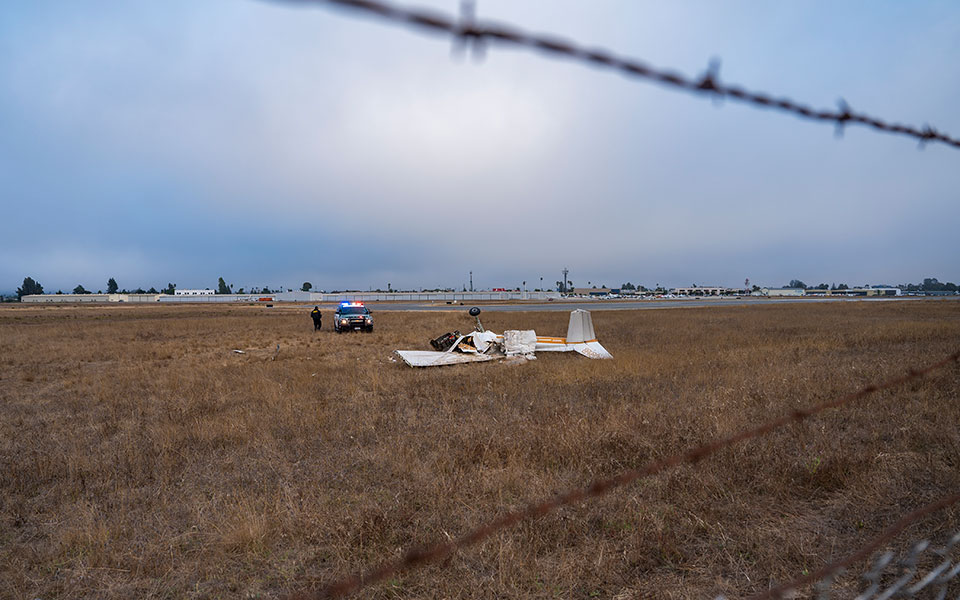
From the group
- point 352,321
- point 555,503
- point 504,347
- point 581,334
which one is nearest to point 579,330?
point 581,334

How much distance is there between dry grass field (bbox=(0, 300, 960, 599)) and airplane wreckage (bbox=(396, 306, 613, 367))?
9.73 ft

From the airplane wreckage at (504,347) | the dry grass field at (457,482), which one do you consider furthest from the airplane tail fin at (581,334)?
the dry grass field at (457,482)

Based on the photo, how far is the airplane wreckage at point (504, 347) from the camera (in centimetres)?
1367

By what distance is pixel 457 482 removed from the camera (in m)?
5.03

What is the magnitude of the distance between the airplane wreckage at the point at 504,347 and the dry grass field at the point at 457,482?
2967mm

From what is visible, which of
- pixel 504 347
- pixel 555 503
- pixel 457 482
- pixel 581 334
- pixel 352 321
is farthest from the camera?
pixel 352 321

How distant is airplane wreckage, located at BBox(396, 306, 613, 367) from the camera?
44.9 ft

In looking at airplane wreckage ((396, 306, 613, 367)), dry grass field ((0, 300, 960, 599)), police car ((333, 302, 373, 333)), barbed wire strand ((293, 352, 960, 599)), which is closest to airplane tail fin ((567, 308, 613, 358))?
airplane wreckage ((396, 306, 613, 367))

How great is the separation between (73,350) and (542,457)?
22.2m

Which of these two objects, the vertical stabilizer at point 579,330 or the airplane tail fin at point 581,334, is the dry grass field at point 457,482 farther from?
the vertical stabilizer at point 579,330

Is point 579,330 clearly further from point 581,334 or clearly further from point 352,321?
point 352,321

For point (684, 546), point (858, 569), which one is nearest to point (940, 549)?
point (858, 569)

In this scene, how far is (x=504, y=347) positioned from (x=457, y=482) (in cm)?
959

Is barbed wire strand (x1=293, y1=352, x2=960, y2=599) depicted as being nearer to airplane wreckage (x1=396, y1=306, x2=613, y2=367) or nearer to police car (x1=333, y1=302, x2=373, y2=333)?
airplane wreckage (x1=396, y1=306, x2=613, y2=367)
